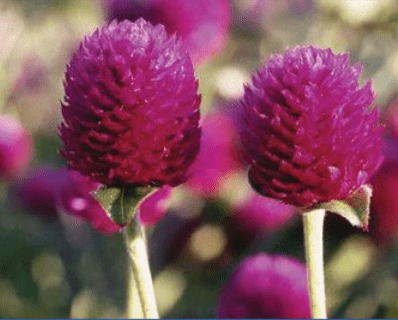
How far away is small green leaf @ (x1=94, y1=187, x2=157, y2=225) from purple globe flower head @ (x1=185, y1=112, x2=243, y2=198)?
634 millimetres

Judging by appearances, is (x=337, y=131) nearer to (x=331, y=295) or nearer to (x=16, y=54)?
(x=331, y=295)

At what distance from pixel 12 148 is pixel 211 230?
0.29 metres

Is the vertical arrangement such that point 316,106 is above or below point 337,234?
above

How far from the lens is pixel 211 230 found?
1.43m

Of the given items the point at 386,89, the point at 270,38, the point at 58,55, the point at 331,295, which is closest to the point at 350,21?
the point at 386,89

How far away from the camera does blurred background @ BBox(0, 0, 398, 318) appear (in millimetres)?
1249

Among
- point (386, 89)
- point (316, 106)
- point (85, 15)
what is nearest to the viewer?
point (316, 106)

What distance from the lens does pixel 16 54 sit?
196 cm

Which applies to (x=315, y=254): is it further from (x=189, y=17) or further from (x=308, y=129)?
(x=189, y=17)

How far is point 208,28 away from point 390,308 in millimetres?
367

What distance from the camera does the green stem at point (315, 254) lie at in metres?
0.65

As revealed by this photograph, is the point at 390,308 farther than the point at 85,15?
No

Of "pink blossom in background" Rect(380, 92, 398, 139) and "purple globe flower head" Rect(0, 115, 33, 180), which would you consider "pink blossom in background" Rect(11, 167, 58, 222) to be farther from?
"pink blossom in background" Rect(380, 92, 398, 139)

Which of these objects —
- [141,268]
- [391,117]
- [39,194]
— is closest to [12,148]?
[39,194]
